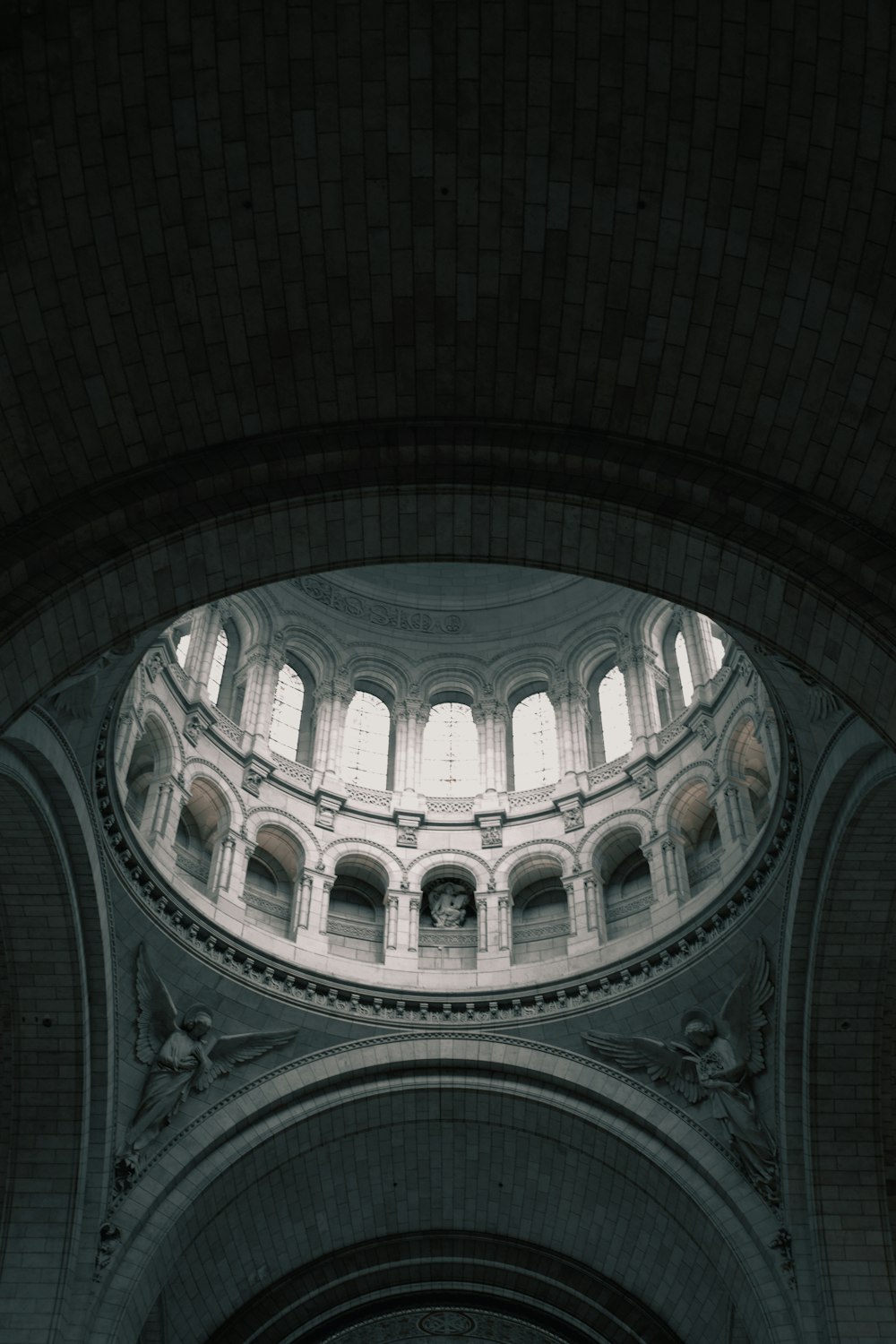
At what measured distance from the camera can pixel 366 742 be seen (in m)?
26.2

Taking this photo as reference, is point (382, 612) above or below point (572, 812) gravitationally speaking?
above

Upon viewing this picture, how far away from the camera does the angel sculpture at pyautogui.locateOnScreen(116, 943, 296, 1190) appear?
19219mm

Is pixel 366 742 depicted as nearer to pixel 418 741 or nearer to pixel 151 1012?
pixel 418 741

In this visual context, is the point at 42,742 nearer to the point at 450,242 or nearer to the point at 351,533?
the point at 351,533

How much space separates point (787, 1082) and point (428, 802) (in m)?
9.04

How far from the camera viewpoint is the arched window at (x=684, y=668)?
2430 cm

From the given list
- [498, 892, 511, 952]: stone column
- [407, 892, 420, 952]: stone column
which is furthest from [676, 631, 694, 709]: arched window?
[407, 892, 420, 952]: stone column

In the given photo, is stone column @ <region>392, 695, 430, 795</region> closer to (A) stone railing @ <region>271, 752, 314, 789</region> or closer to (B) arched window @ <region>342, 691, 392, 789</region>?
(B) arched window @ <region>342, 691, 392, 789</region>

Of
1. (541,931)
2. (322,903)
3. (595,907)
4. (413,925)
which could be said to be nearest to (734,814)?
(595,907)

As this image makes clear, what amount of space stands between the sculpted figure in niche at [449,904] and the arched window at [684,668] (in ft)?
18.1

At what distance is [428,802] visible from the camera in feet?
82.2

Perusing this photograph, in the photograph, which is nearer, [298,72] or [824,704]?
[298,72]

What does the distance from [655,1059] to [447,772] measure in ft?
25.9

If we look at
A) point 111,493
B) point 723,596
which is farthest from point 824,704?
point 111,493
